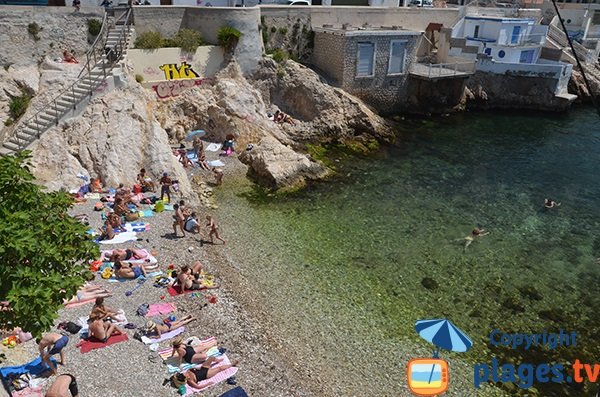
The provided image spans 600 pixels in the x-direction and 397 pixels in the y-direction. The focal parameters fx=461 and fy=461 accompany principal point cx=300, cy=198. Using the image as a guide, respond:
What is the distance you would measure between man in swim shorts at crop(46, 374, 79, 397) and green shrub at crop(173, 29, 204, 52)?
70.1ft

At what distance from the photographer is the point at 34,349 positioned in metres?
12.1

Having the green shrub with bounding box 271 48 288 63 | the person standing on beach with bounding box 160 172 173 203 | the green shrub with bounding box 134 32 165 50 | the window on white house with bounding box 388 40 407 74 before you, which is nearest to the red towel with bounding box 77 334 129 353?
the person standing on beach with bounding box 160 172 173 203

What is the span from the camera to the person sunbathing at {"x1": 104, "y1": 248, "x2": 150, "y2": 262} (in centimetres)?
1598

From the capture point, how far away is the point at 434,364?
435 inches

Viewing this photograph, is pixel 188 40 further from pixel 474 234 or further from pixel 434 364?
pixel 434 364

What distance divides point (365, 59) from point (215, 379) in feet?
88.3

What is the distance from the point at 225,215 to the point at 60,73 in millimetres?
11633

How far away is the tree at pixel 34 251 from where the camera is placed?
8008 millimetres

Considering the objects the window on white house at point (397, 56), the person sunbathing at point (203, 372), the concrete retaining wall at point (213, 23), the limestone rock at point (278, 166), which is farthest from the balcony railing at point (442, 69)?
the person sunbathing at point (203, 372)

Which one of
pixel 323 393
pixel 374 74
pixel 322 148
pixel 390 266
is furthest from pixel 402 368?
pixel 374 74

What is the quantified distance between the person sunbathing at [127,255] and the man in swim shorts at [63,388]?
234 inches

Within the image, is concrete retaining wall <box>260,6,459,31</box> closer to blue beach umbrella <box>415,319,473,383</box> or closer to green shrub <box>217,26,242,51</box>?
green shrub <box>217,26,242,51</box>

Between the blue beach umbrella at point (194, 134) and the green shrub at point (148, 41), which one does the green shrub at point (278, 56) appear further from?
the blue beach umbrella at point (194, 134)

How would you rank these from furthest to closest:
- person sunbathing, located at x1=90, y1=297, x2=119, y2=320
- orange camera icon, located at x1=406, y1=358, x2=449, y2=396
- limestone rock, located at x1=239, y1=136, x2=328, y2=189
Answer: limestone rock, located at x1=239, y1=136, x2=328, y2=189 < person sunbathing, located at x1=90, y1=297, x2=119, y2=320 < orange camera icon, located at x1=406, y1=358, x2=449, y2=396
